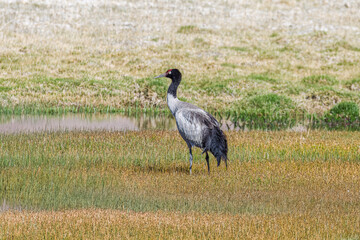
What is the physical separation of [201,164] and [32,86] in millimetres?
17387

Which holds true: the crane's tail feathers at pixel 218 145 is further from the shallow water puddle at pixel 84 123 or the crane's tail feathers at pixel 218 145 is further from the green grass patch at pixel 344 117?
the green grass patch at pixel 344 117

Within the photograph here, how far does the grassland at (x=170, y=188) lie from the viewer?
8.96m

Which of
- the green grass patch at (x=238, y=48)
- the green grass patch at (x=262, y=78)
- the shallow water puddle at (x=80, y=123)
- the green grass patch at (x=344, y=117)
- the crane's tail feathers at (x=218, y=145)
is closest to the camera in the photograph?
the crane's tail feathers at (x=218, y=145)

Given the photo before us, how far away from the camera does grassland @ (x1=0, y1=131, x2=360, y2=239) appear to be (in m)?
8.96

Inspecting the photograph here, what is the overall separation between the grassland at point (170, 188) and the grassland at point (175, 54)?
376 inches

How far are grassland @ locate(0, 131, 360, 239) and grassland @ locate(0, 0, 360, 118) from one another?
31.4ft

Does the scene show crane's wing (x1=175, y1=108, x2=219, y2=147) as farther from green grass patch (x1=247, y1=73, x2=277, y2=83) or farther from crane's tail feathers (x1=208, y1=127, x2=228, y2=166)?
green grass patch (x1=247, y1=73, x2=277, y2=83)

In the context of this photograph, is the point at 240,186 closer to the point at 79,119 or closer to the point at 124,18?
the point at 79,119

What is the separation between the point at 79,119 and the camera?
2386cm

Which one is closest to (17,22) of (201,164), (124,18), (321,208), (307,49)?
(124,18)

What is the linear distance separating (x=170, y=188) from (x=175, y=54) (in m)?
29.5

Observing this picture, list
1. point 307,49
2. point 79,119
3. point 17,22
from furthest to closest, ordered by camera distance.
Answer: point 17,22 → point 307,49 → point 79,119

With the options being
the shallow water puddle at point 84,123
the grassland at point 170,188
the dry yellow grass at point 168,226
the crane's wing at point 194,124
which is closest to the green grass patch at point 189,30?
the shallow water puddle at point 84,123

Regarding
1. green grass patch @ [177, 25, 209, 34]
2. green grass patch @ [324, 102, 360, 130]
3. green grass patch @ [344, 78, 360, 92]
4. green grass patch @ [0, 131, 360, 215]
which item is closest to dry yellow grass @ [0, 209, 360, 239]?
green grass patch @ [0, 131, 360, 215]
